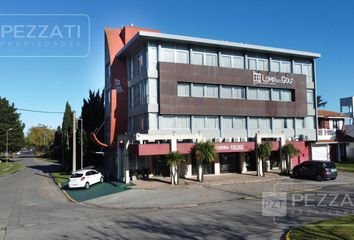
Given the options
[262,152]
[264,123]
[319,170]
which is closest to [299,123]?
[264,123]

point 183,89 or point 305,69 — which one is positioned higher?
point 305,69

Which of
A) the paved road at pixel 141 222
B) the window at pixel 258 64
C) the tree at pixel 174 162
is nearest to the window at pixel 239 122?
the window at pixel 258 64

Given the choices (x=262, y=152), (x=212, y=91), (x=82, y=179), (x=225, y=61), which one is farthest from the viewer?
(x=225, y=61)

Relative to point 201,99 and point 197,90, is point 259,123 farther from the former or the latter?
point 197,90

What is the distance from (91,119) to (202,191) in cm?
2602

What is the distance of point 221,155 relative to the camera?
38344 millimetres

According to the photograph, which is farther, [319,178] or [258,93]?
[258,93]

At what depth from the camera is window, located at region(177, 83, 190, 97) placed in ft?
119

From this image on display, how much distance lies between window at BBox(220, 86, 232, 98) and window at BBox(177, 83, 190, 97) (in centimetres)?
388

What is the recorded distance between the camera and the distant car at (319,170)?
32281 millimetres

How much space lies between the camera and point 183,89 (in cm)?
3662

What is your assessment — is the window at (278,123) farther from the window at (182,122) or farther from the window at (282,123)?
the window at (182,122)

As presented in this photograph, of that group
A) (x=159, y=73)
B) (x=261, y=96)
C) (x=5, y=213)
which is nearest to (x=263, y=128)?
(x=261, y=96)

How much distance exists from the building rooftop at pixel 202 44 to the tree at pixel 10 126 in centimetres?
5521
